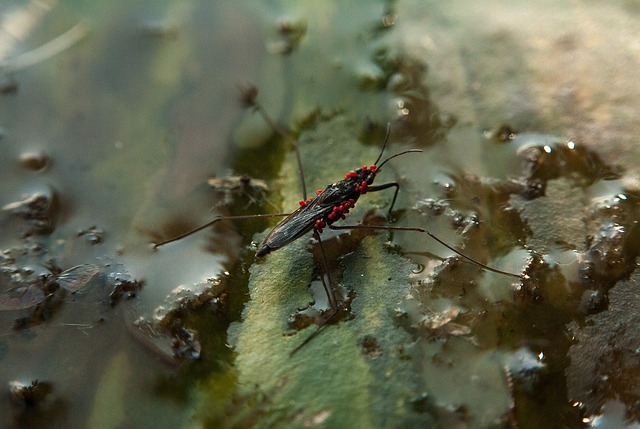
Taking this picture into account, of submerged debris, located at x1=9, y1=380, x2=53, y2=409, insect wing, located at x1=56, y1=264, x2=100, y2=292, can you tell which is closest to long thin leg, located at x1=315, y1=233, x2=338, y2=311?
insect wing, located at x1=56, y1=264, x2=100, y2=292

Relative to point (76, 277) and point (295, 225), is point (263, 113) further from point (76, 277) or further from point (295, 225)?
point (76, 277)

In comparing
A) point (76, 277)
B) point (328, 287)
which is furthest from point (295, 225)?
point (76, 277)

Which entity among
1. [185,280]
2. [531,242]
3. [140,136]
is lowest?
[531,242]

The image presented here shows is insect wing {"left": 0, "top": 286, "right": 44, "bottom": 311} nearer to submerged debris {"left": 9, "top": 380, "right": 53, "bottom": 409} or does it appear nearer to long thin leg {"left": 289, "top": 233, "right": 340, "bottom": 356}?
submerged debris {"left": 9, "top": 380, "right": 53, "bottom": 409}

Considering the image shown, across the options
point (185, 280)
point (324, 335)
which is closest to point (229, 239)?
point (185, 280)

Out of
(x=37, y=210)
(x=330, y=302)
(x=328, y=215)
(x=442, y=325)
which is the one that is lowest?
(x=442, y=325)

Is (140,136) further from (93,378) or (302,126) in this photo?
(93,378)
